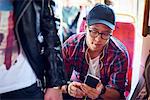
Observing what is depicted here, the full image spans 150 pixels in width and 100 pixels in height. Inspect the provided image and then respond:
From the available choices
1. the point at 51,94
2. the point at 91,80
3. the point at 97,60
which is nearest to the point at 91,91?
the point at 91,80

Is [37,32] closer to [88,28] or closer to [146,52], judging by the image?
[88,28]

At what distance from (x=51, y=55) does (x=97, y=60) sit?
0.31m

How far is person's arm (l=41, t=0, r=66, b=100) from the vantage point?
1.11 metres

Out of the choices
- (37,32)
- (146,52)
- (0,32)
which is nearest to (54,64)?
(37,32)

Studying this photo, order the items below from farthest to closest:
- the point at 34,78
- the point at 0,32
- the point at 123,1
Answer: the point at 123,1 → the point at 34,78 → the point at 0,32

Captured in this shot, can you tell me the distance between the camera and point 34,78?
1132mm

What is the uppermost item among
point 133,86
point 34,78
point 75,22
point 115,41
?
point 75,22

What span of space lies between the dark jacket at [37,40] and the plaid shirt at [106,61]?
0.60ft

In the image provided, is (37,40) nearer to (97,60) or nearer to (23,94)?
(23,94)

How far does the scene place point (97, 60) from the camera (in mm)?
1334

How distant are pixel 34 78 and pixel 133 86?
1.84ft

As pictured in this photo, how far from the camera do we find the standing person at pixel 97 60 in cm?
130

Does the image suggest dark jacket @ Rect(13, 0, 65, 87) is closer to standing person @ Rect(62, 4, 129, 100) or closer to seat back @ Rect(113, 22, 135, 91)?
standing person @ Rect(62, 4, 129, 100)

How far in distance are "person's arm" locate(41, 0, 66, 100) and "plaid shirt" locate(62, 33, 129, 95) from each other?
0.66 feet
